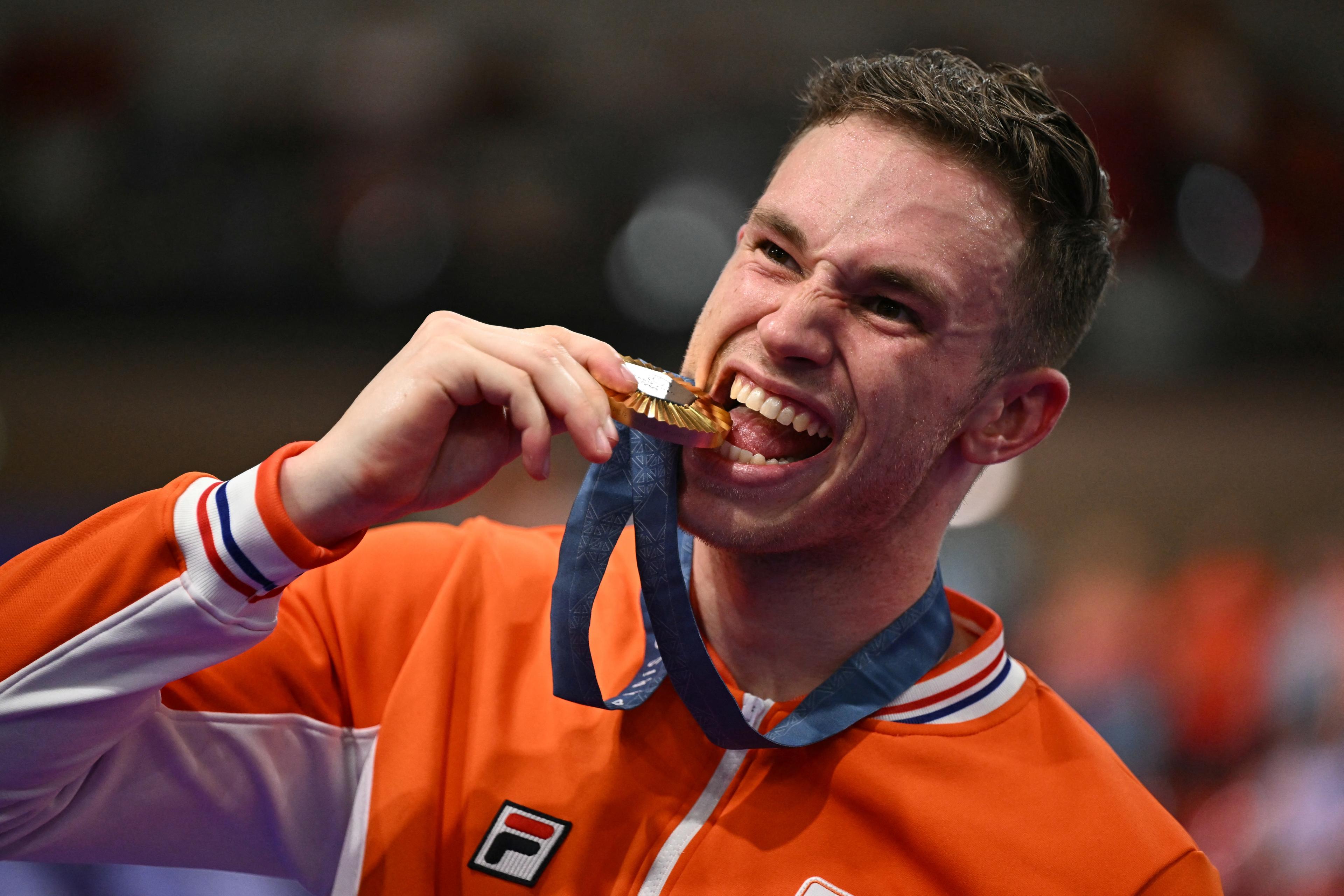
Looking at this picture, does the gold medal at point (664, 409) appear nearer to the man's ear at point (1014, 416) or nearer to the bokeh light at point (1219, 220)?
the man's ear at point (1014, 416)

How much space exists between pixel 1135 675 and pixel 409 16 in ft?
16.2

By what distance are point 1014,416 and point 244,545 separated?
54.0 inches

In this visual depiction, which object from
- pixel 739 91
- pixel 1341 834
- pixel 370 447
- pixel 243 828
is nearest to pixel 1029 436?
pixel 370 447

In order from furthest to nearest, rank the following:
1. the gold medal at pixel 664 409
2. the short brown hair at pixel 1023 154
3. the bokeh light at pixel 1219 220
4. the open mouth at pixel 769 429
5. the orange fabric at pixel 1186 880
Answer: the bokeh light at pixel 1219 220, the short brown hair at pixel 1023 154, the open mouth at pixel 769 429, the orange fabric at pixel 1186 880, the gold medal at pixel 664 409

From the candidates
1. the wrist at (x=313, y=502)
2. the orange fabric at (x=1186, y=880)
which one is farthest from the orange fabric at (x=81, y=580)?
the orange fabric at (x=1186, y=880)

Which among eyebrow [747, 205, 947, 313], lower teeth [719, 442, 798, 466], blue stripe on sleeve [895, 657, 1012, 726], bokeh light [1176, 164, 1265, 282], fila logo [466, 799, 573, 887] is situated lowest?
fila logo [466, 799, 573, 887]

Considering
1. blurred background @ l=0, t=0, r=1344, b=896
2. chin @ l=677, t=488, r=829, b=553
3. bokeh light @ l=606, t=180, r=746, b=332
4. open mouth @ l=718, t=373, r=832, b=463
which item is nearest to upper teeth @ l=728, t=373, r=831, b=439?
open mouth @ l=718, t=373, r=832, b=463

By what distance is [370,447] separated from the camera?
4.44ft

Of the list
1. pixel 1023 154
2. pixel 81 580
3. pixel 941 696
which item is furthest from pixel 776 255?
pixel 81 580

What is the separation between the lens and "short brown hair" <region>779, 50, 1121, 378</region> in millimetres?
1839

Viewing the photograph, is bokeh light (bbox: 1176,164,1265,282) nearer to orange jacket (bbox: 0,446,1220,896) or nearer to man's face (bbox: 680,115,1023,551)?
man's face (bbox: 680,115,1023,551)

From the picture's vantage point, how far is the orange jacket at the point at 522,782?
5.35ft

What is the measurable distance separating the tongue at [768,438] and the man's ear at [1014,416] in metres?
0.31

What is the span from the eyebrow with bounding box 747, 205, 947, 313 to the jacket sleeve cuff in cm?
87
